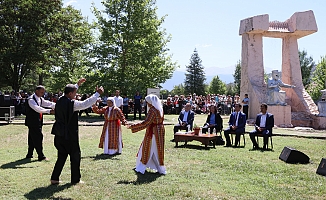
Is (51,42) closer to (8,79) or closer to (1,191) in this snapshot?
(8,79)

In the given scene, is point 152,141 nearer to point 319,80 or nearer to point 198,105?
point 198,105

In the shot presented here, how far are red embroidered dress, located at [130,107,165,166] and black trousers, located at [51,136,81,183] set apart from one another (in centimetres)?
144

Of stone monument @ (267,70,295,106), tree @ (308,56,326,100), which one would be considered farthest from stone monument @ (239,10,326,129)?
tree @ (308,56,326,100)

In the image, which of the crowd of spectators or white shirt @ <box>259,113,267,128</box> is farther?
the crowd of spectators

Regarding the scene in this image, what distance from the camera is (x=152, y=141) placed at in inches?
285

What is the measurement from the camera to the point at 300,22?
19.8 m

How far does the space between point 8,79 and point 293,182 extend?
2622cm

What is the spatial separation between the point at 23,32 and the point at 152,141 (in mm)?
22465

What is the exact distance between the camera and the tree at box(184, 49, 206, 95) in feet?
197

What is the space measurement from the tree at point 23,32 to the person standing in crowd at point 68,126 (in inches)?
817

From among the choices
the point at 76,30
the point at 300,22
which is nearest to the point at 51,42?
the point at 76,30

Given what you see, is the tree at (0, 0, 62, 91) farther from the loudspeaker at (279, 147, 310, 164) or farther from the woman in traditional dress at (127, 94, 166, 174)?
the loudspeaker at (279, 147, 310, 164)

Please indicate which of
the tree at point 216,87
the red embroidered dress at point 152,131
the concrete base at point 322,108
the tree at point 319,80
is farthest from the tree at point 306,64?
the red embroidered dress at point 152,131

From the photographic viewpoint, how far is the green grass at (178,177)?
5695mm
